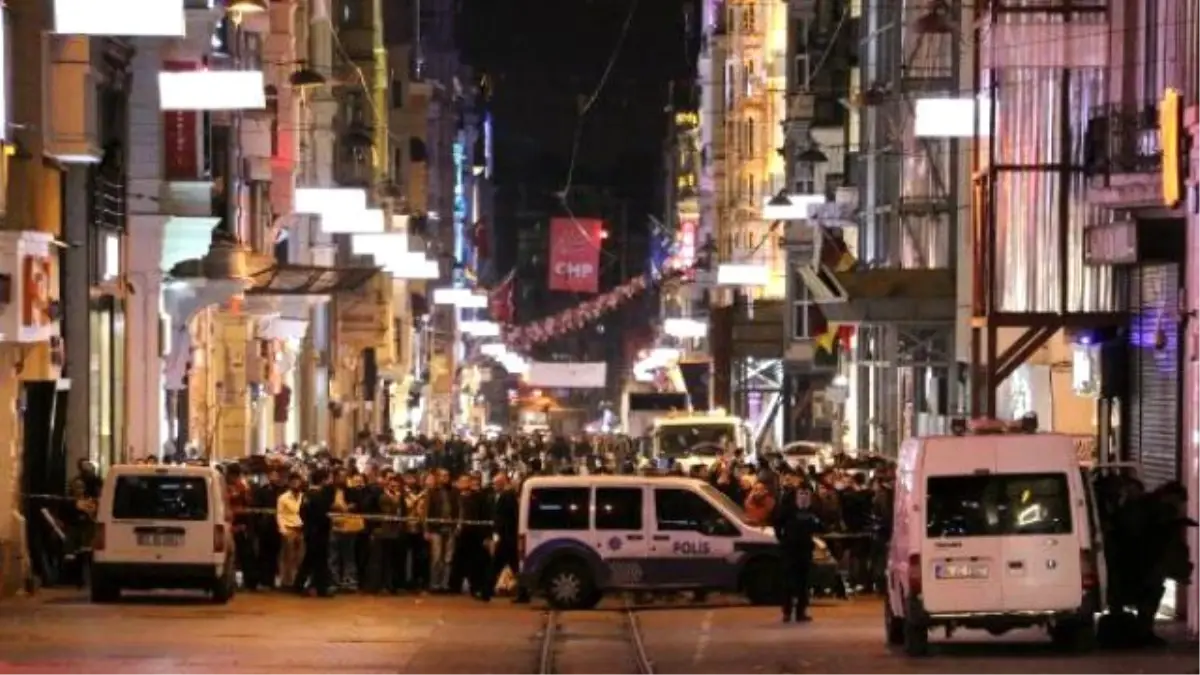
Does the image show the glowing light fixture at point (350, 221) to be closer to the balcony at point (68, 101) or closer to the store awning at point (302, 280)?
the store awning at point (302, 280)

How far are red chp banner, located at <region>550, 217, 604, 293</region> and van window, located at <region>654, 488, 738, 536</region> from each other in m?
75.0

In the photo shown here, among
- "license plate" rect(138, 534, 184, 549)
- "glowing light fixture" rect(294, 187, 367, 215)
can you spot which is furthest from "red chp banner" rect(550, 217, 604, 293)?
"license plate" rect(138, 534, 184, 549)

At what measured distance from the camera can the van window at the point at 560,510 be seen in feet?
120

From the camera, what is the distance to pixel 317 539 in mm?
38688

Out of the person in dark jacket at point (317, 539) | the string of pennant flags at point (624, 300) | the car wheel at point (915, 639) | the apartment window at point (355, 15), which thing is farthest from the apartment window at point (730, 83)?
the car wheel at point (915, 639)

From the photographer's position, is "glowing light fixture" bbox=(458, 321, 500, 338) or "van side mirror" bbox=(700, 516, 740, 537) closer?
"van side mirror" bbox=(700, 516, 740, 537)

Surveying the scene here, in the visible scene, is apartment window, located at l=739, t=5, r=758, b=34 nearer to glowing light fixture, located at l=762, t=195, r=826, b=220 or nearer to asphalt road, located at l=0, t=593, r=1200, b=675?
glowing light fixture, located at l=762, t=195, r=826, b=220

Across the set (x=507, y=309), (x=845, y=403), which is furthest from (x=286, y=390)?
(x=507, y=309)

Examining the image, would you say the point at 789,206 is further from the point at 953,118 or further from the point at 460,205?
the point at 460,205

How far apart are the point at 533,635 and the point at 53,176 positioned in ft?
39.4

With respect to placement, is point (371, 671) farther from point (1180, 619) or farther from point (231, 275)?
point (231, 275)

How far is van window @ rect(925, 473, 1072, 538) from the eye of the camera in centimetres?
2616

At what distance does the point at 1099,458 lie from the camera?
129 ft

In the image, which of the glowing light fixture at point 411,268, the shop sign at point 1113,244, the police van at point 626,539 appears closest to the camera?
the shop sign at point 1113,244
